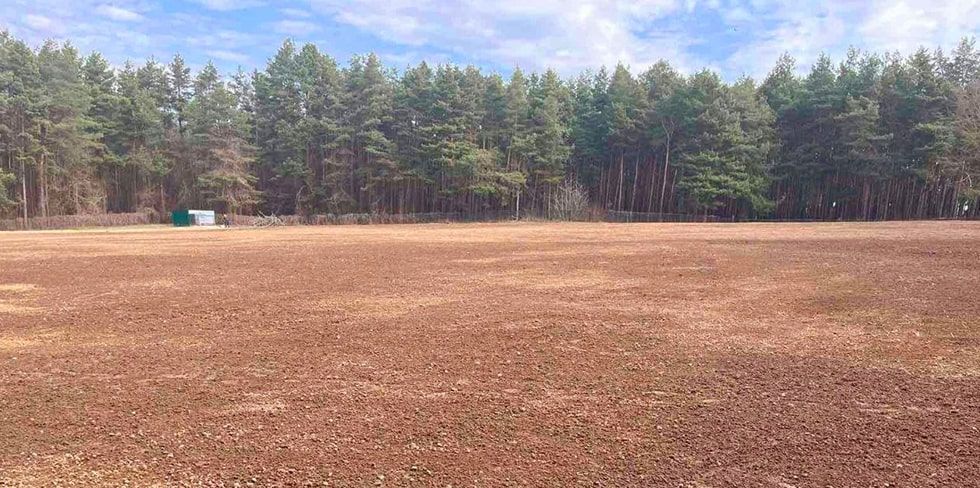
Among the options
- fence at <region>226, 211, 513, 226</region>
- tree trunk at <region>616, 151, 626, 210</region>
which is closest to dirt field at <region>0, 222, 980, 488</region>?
fence at <region>226, 211, 513, 226</region>

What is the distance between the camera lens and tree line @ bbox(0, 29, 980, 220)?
4269 cm

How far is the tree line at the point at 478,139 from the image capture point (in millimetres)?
42688

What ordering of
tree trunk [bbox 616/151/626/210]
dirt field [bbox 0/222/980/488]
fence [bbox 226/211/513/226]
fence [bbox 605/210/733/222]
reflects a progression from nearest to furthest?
dirt field [bbox 0/222/980/488]
fence [bbox 226/211/513/226]
fence [bbox 605/210/733/222]
tree trunk [bbox 616/151/626/210]

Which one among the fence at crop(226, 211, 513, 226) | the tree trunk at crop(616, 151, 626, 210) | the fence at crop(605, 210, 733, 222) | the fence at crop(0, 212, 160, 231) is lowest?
the fence at crop(0, 212, 160, 231)

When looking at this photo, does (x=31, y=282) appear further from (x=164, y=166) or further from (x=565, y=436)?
(x=164, y=166)

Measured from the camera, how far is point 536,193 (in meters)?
53.8

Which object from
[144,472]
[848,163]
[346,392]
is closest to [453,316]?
[346,392]

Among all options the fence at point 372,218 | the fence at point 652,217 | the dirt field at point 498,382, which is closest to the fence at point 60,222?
the fence at point 372,218

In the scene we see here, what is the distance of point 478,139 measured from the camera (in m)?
52.2

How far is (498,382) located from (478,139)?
48331 mm

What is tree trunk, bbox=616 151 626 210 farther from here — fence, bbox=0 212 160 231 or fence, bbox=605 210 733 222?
fence, bbox=0 212 160 231

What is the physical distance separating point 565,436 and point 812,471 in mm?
1471

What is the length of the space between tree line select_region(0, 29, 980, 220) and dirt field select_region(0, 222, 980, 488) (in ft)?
126

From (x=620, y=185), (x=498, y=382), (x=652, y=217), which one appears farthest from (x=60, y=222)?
(x=498, y=382)
